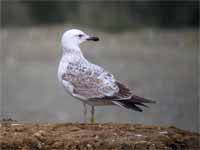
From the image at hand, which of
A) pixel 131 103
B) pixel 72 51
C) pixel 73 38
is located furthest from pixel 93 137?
pixel 73 38

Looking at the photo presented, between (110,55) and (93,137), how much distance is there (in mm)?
13804

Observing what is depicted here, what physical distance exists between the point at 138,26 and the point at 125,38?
2227mm

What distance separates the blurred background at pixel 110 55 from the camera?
15.0m

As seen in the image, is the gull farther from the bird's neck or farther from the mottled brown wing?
the bird's neck

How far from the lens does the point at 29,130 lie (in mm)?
7984

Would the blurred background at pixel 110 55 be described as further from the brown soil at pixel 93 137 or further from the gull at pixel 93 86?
the brown soil at pixel 93 137

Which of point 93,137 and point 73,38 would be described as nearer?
point 93,137

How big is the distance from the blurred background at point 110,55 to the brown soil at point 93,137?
530cm

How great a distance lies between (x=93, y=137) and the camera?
772 centimetres

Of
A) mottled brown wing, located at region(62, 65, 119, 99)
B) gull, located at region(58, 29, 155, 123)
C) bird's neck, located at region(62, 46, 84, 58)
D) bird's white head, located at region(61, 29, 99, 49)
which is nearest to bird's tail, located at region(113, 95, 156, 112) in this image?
gull, located at region(58, 29, 155, 123)

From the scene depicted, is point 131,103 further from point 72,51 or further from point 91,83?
point 72,51

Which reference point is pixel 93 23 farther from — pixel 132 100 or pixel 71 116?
pixel 132 100

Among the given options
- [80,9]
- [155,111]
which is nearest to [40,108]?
[155,111]

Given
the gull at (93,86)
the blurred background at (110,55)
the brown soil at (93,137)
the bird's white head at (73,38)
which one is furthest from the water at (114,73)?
the brown soil at (93,137)
